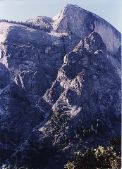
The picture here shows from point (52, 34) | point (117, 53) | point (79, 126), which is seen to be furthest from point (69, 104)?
point (117, 53)

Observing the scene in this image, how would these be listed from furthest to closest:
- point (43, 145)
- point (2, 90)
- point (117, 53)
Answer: point (117, 53) → point (2, 90) → point (43, 145)

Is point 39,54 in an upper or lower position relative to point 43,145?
upper

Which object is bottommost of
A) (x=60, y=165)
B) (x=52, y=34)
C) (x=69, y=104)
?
(x=60, y=165)

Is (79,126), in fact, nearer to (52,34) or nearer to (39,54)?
(39,54)

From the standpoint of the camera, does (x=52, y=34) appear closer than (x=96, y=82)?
No

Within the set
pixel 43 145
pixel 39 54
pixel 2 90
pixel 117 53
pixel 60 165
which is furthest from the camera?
pixel 117 53

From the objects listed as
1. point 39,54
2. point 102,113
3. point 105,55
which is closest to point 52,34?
point 39,54

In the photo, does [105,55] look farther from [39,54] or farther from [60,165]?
[60,165]
